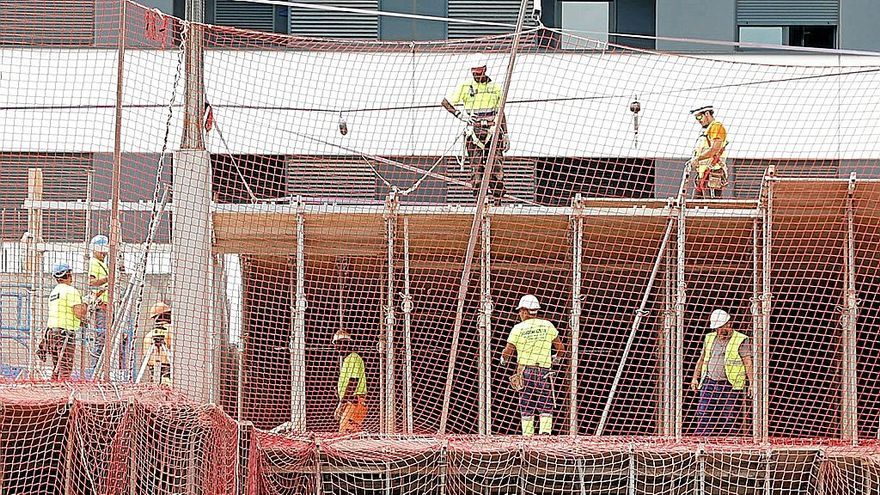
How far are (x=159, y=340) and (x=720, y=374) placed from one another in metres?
6.85

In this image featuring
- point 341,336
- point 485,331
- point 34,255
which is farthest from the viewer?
point 34,255

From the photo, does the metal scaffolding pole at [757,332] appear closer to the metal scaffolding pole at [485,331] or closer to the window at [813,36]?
the metal scaffolding pole at [485,331]

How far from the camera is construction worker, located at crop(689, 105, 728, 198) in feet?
62.7

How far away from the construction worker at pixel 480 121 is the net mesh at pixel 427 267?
1.6 inches

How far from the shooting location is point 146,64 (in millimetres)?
22141

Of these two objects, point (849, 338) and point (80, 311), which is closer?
point (849, 338)

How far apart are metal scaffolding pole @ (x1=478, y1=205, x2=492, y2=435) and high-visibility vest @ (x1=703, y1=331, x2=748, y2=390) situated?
2.57 m

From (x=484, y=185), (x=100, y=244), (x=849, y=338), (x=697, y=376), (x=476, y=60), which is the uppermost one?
(x=476, y=60)

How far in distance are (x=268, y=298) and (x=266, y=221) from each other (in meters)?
3.16

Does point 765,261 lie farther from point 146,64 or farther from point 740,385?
point 146,64

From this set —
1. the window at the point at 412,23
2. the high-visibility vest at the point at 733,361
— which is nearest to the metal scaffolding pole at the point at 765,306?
the high-visibility vest at the point at 733,361

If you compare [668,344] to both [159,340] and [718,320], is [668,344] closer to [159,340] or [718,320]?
[718,320]

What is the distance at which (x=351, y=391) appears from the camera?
65.6ft

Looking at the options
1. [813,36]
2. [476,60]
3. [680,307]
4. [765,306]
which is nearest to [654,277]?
[680,307]
